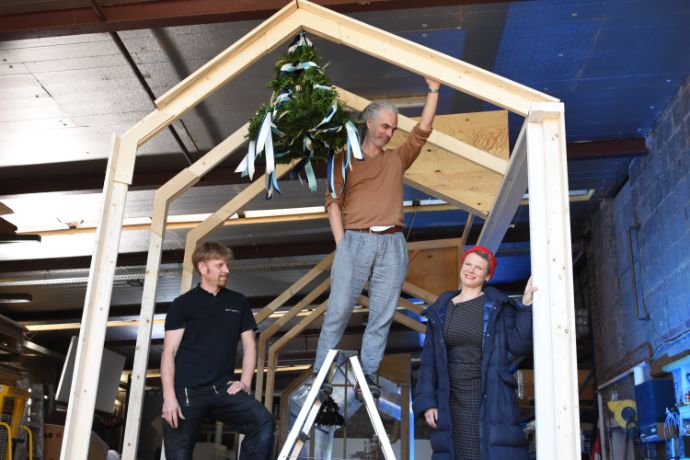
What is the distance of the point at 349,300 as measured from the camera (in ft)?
13.9

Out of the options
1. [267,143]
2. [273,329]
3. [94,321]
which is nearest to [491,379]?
[267,143]

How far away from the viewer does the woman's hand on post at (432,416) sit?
12.4ft

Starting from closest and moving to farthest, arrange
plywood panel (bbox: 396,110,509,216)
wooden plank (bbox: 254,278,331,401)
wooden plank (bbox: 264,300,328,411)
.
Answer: plywood panel (bbox: 396,110,509,216)
wooden plank (bbox: 254,278,331,401)
wooden plank (bbox: 264,300,328,411)

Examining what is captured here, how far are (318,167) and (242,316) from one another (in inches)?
150

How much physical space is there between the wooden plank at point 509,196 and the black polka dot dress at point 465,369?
2.55 ft

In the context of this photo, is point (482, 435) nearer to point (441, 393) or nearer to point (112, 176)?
point (441, 393)

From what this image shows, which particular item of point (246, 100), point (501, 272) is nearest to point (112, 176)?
point (246, 100)

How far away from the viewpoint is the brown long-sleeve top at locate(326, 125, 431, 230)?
14.5ft

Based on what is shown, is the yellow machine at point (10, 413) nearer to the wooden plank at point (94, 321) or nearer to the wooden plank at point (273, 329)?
the wooden plank at point (94, 321)

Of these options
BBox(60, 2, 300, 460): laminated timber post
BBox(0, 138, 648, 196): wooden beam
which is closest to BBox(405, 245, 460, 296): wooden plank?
BBox(0, 138, 648, 196): wooden beam

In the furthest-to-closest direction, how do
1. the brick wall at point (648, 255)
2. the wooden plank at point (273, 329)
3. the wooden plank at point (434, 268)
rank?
the wooden plank at point (273, 329), the wooden plank at point (434, 268), the brick wall at point (648, 255)

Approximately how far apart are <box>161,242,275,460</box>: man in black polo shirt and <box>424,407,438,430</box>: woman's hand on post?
2.82 ft

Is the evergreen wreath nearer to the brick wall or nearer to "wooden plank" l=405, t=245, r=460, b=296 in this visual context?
the brick wall

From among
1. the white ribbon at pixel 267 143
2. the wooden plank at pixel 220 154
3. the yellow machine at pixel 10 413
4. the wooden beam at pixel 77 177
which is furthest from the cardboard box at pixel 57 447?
the white ribbon at pixel 267 143
